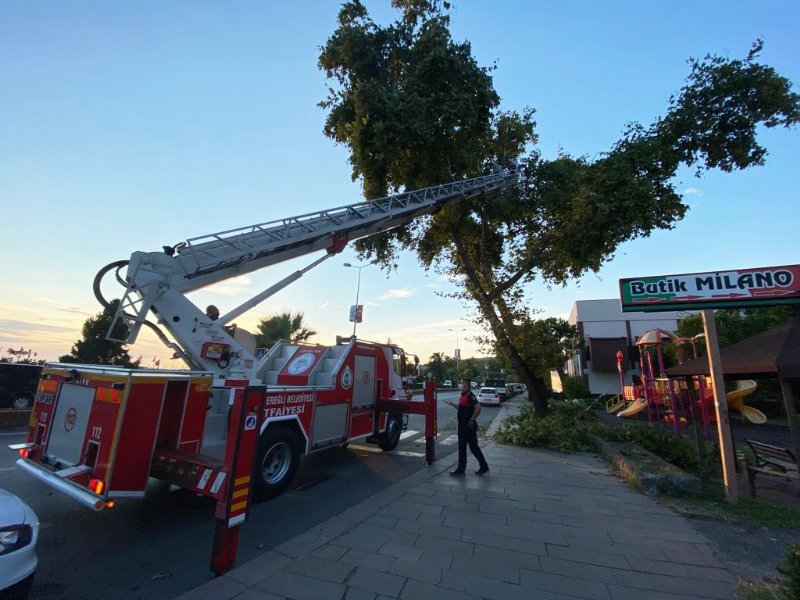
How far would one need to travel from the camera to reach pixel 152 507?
5.45 m

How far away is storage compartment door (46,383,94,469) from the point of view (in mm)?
4586

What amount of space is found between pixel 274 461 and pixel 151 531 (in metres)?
1.82

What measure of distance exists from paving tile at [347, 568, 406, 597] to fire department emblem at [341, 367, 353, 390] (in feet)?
14.6

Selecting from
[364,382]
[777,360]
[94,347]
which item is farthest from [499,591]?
[94,347]

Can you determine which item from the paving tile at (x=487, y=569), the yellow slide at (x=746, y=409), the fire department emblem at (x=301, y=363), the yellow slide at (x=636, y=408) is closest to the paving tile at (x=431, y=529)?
the paving tile at (x=487, y=569)

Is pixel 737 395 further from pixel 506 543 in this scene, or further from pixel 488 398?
pixel 506 543

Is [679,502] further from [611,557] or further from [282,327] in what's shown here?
[282,327]

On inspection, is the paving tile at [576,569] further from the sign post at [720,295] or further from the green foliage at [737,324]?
the green foliage at [737,324]

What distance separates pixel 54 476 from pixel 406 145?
11.7 meters

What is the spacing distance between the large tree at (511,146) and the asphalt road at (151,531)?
370 inches

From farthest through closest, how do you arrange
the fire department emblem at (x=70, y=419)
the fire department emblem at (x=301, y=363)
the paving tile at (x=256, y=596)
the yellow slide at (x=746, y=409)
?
1. the yellow slide at (x=746, y=409)
2. the fire department emblem at (x=301, y=363)
3. the fire department emblem at (x=70, y=419)
4. the paving tile at (x=256, y=596)

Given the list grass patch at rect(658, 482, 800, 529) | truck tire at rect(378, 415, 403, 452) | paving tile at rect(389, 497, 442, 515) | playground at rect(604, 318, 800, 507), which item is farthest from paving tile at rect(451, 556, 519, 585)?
truck tire at rect(378, 415, 403, 452)

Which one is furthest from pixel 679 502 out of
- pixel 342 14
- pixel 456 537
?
pixel 342 14

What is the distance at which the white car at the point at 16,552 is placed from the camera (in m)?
2.49
